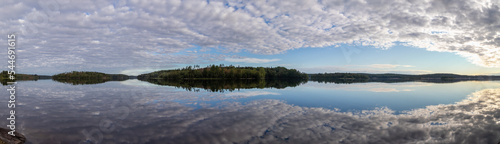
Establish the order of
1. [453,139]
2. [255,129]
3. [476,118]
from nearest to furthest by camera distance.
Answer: [453,139]
[255,129]
[476,118]

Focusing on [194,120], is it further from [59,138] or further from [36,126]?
[36,126]

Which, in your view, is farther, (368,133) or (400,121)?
(400,121)

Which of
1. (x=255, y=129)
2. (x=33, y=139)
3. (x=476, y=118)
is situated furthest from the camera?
(x=476, y=118)

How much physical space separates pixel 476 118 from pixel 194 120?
69.7 ft

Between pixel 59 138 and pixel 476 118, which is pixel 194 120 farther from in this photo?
pixel 476 118

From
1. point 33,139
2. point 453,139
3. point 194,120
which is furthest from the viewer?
point 194,120

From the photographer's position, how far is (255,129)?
42.1 feet

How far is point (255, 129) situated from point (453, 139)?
33.9 ft

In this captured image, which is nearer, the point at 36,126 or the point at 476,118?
the point at 36,126

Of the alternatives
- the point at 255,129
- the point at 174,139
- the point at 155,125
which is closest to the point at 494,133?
the point at 255,129

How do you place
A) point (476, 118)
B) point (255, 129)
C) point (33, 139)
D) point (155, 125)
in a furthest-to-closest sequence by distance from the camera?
point (476, 118)
point (155, 125)
point (255, 129)
point (33, 139)

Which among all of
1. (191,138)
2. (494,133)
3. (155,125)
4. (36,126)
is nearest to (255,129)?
(191,138)

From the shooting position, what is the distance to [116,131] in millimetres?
12141

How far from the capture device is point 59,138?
1076cm
